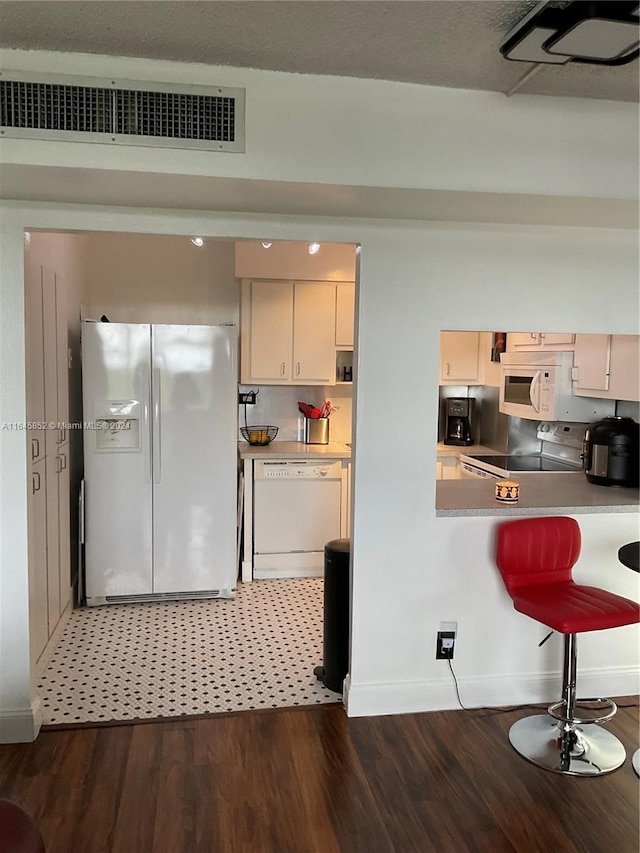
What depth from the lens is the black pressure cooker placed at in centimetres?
321

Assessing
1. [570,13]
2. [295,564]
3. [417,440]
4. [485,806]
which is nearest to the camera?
[570,13]

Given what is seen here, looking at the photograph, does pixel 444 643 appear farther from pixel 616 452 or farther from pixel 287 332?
pixel 287 332

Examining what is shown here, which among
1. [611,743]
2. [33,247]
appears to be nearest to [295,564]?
[611,743]

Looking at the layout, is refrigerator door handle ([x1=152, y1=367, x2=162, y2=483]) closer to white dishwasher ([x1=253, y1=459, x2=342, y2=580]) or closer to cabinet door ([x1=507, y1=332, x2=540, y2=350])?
white dishwasher ([x1=253, y1=459, x2=342, y2=580])

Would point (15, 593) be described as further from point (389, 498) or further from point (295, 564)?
point (295, 564)

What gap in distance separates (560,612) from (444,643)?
626 millimetres

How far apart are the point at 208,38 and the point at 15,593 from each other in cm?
214

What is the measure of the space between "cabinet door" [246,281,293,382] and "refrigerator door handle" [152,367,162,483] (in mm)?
921

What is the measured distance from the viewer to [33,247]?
287 cm

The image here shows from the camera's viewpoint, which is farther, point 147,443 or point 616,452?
point 147,443

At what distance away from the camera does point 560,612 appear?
239 cm

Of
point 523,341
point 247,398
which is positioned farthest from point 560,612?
point 247,398

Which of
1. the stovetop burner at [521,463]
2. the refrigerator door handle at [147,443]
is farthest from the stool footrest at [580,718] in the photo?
the refrigerator door handle at [147,443]

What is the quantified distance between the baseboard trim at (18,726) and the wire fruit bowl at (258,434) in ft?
8.30
